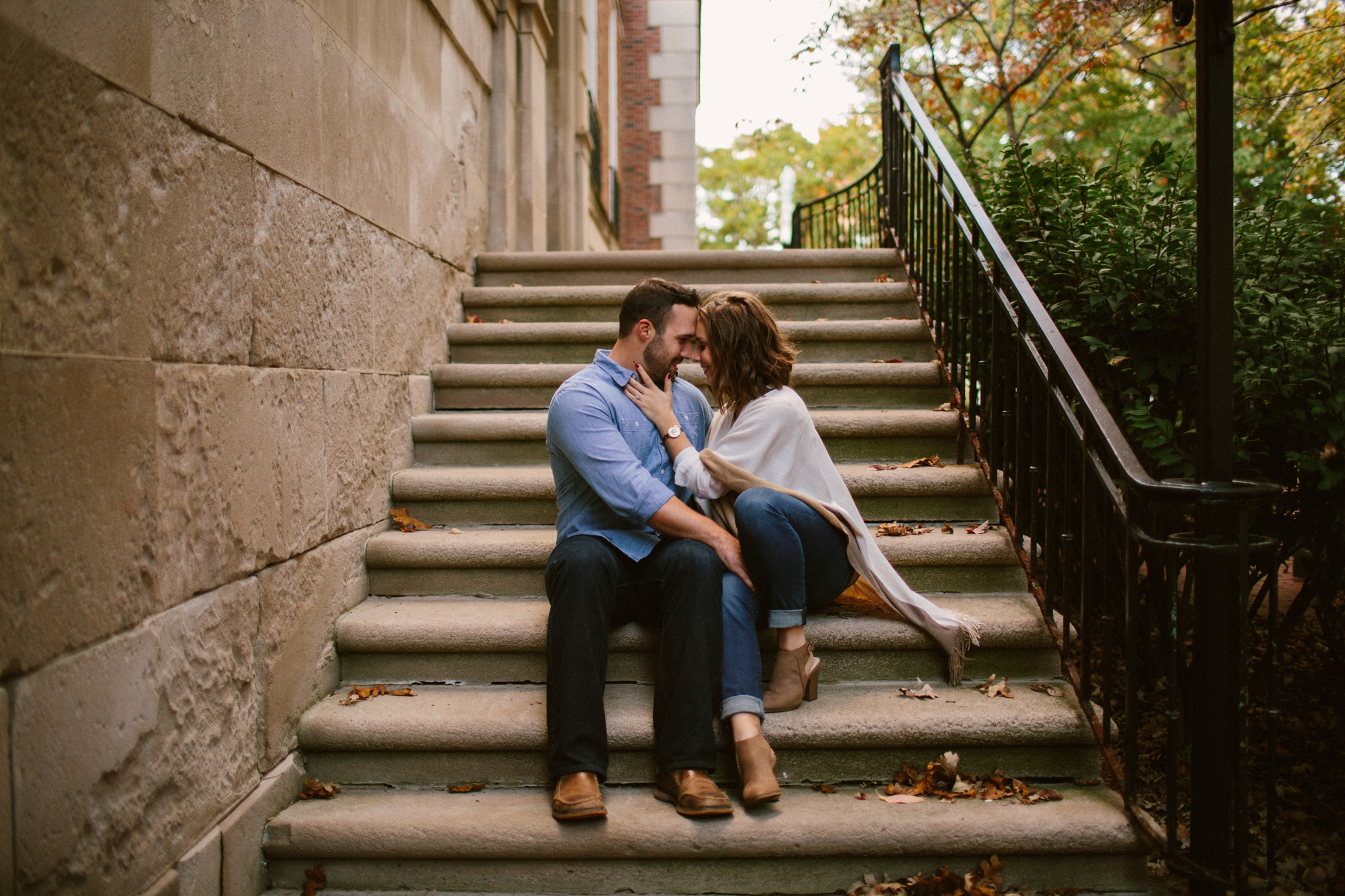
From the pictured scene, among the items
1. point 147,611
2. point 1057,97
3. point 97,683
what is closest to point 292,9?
point 147,611

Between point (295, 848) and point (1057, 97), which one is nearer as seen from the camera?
point (295, 848)

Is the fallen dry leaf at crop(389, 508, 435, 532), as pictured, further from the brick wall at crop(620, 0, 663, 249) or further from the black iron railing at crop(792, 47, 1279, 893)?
the brick wall at crop(620, 0, 663, 249)

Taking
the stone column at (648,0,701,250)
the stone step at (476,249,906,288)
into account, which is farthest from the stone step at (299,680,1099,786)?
the stone column at (648,0,701,250)

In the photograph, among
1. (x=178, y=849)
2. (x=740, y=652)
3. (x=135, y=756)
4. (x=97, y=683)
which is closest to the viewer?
(x=97, y=683)

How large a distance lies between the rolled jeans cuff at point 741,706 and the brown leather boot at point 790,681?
0.50 feet

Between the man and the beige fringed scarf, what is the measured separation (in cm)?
15

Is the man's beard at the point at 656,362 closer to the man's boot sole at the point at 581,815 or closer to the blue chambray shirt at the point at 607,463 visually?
the blue chambray shirt at the point at 607,463

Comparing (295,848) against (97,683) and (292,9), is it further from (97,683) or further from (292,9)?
(292,9)

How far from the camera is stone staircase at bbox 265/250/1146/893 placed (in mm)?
2473

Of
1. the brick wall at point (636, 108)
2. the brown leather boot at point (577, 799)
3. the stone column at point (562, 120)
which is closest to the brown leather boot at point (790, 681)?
the brown leather boot at point (577, 799)

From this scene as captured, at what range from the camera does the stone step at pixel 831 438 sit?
13.2 feet

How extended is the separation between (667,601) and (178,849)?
4.54ft

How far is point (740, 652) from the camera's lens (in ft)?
8.79

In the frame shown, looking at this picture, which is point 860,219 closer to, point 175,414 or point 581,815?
point 581,815
